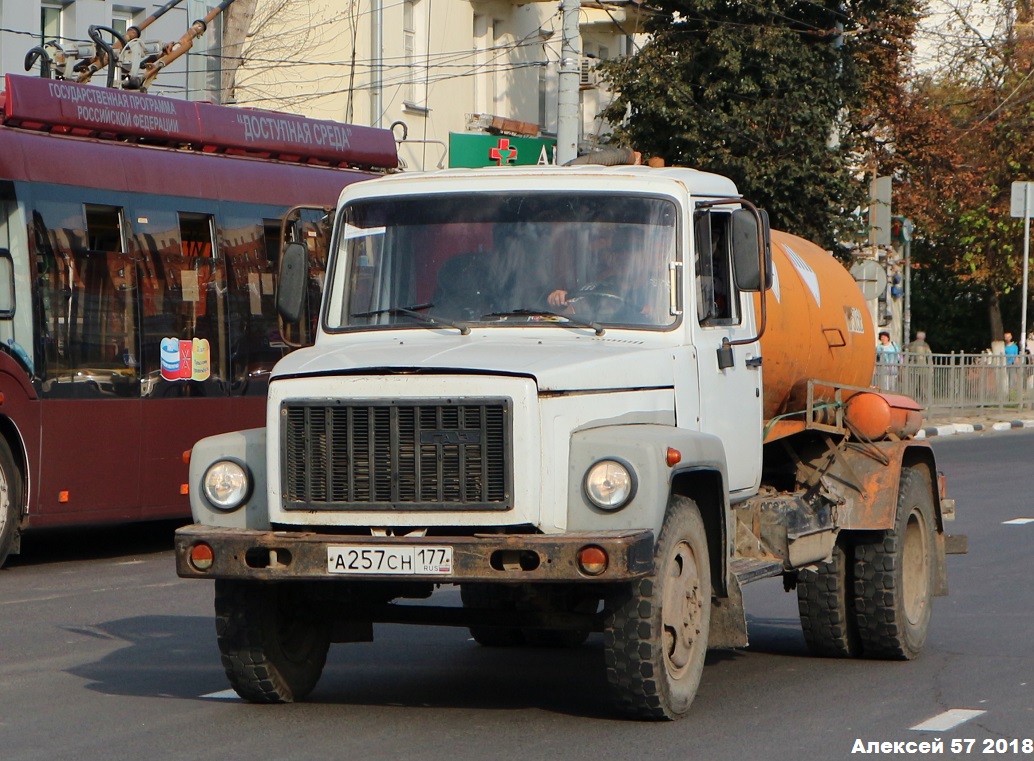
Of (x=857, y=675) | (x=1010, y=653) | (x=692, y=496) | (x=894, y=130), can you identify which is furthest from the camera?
(x=894, y=130)

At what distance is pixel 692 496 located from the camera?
25.5 feet

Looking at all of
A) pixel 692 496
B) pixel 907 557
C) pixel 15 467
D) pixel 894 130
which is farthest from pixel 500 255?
pixel 894 130

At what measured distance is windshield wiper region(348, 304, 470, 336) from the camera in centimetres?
789

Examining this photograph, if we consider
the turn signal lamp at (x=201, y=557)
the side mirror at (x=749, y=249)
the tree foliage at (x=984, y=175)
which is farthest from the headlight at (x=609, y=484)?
the tree foliage at (x=984, y=175)

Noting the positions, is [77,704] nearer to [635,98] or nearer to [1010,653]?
[1010,653]

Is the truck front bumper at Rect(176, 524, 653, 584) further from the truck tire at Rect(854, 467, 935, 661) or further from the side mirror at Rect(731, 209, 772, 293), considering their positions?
the truck tire at Rect(854, 467, 935, 661)

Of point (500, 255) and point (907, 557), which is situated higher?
point (500, 255)

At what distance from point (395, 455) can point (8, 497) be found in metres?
6.85

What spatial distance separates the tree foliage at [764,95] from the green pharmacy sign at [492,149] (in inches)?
102

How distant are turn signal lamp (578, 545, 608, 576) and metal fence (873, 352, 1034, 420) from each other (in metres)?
26.3

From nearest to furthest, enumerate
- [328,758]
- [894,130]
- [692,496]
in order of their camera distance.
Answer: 1. [328,758]
2. [692,496]
3. [894,130]

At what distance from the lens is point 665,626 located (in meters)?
Answer: 7.31

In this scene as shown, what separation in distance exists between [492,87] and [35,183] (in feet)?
90.9

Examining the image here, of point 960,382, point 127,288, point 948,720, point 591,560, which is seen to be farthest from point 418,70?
point 591,560
